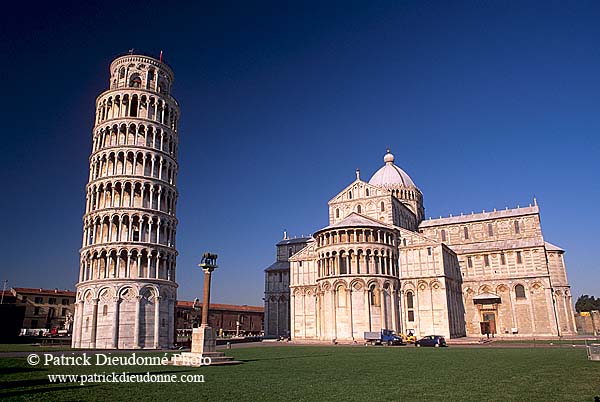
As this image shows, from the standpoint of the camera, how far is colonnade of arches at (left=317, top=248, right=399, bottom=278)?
53375 mm

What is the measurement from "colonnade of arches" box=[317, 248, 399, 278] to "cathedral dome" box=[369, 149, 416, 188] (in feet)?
68.4

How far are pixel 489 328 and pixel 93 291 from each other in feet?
165

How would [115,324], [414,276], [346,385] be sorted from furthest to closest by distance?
[414,276] → [115,324] → [346,385]

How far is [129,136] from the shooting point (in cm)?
4797

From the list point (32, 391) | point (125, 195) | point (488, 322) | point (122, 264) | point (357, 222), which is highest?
point (125, 195)

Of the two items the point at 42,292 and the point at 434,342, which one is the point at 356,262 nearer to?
the point at 434,342

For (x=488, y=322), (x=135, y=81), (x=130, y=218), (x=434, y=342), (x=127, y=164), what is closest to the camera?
(x=434, y=342)

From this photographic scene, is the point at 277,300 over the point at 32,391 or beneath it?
over

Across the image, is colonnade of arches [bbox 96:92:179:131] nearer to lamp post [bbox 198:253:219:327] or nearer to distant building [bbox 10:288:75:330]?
lamp post [bbox 198:253:219:327]

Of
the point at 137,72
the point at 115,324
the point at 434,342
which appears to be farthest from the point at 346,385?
the point at 137,72

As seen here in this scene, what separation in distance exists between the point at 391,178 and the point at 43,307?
2553 inches

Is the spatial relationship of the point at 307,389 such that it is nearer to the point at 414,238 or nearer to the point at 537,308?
the point at 414,238

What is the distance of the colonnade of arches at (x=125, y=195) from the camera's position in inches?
1809

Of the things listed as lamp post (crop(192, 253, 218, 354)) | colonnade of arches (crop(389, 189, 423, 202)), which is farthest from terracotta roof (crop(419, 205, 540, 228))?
lamp post (crop(192, 253, 218, 354))
